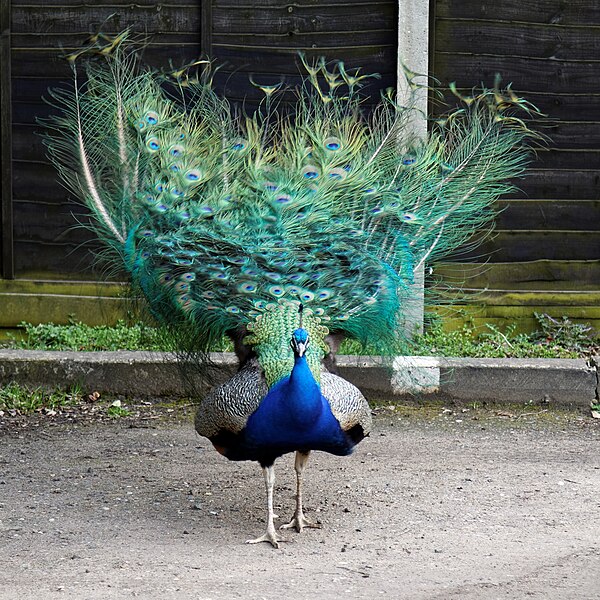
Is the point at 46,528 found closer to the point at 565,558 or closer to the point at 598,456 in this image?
the point at 565,558

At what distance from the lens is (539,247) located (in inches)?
303

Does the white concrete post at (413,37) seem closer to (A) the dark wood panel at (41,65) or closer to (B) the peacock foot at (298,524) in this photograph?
(A) the dark wood panel at (41,65)

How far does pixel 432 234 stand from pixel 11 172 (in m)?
3.55

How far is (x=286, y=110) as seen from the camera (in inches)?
296

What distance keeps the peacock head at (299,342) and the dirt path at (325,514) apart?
0.88m

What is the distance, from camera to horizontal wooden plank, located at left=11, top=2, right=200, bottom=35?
7539 millimetres

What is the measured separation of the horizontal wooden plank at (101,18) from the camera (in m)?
7.54

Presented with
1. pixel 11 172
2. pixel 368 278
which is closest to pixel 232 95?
pixel 11 172

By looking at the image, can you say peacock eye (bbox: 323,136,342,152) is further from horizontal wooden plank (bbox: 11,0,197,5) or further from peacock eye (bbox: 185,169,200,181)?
horizontal wooden plank (bbox: 11,0,197,5)

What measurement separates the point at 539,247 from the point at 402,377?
1.57 meters

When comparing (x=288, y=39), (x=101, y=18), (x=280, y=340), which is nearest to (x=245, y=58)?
(x=288, y=39)

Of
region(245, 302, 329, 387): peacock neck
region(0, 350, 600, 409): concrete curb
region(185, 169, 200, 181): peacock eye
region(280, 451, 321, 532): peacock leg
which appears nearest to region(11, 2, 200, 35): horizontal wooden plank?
region(0, 350, 600, 409): concrete curb

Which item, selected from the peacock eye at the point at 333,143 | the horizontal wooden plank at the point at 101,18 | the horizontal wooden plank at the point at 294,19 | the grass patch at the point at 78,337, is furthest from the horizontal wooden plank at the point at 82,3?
the peacock eye at the point at 333,143

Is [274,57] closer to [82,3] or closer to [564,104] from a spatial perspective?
[82,3]
